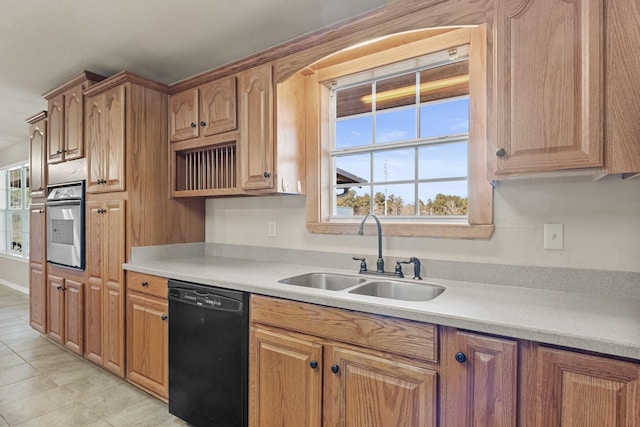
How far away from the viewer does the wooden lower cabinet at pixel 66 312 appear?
9.55ft

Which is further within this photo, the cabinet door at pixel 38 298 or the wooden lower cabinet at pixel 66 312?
the cabinet door at pixel 38 298

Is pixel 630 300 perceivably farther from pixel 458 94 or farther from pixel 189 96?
pixel 189 96

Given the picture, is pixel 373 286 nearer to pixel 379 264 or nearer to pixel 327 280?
pixel 379 264

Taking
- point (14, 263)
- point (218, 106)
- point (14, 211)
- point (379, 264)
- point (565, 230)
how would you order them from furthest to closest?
point (14, 211), point (14, 263), point (218, 106), point (379, 264), point (565, 230)

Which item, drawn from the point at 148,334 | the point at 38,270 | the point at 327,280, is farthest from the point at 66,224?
the point at 327,280

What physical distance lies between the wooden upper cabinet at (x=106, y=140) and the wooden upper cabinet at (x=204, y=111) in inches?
13.7

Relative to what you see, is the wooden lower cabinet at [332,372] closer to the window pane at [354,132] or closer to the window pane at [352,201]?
the window pane at [352,201]

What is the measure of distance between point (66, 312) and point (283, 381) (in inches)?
98.1

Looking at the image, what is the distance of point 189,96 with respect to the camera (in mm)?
2559

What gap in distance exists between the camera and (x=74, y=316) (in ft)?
9.77

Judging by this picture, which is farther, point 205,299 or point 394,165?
point 394,165

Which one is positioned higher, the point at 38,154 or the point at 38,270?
the point at 38,154

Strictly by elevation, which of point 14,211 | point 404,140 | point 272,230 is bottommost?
point 272,230

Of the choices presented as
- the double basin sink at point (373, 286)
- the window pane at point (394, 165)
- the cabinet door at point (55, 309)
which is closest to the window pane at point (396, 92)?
the window pane at point (394, 165)
